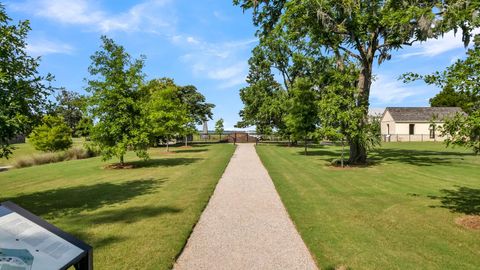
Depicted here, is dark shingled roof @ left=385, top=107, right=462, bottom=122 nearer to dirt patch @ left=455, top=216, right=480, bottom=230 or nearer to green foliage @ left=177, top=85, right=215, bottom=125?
green foliage @ left=177, top=85, right=215, bottom=125

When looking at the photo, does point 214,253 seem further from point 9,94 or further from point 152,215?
point 9,94

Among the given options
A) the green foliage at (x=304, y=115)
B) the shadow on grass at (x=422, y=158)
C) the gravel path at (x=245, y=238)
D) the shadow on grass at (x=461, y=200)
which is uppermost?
the green foliage at (x=304, y=115)

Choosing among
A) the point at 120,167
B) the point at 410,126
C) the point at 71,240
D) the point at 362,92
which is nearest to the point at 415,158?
the point at 362,92

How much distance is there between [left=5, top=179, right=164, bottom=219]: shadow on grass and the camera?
9.91 meters

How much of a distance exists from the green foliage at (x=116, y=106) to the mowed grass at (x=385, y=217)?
332 inches

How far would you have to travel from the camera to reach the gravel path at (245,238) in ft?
18.9

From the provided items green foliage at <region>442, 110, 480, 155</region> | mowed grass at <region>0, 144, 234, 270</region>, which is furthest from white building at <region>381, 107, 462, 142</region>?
green foliage at <region>442, 110, 480, 155</region>

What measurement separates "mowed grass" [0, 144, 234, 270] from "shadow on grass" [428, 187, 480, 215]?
6.98 meters

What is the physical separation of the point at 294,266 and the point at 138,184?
32.6 ft

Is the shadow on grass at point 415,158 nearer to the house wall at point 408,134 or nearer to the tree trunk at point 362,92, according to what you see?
the tree trunk at point 362,92

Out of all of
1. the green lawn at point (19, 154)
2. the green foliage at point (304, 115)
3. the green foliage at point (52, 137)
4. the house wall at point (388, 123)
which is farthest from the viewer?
the house wall at point (388, 123)

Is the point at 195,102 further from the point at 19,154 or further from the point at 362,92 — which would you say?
the point at 362,92

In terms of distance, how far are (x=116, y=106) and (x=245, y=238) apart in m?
14.7

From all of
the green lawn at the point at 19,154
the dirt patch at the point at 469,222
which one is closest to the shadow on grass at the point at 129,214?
the dirt patch at the point at 469,222
